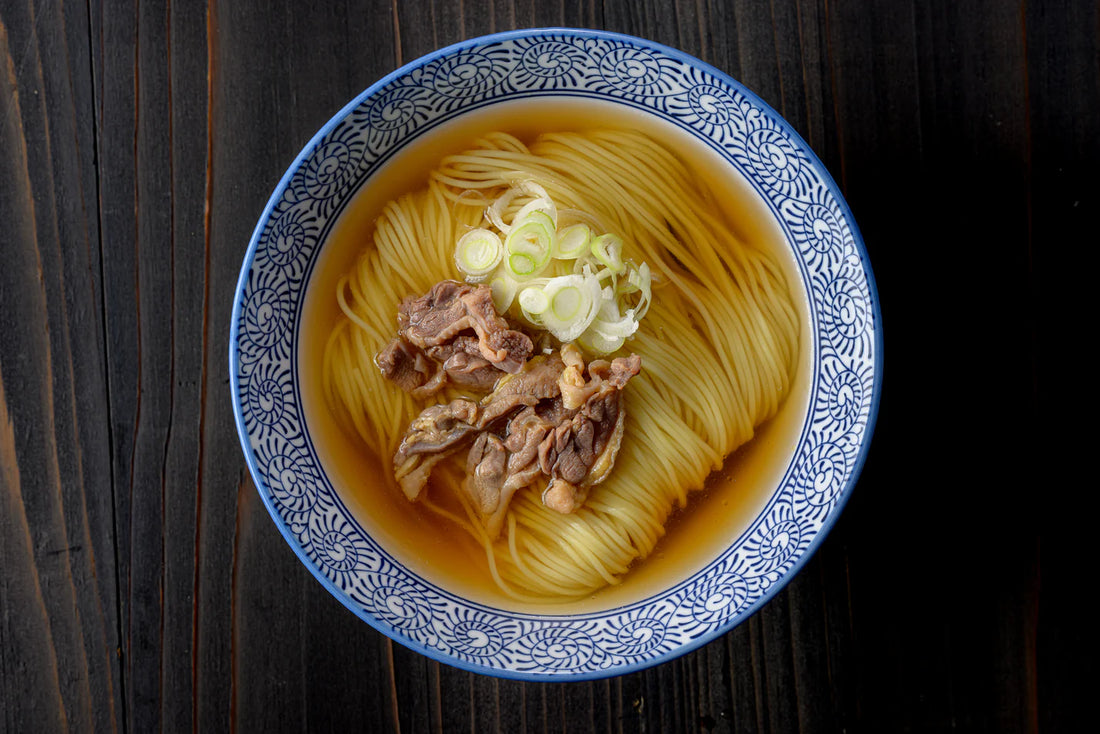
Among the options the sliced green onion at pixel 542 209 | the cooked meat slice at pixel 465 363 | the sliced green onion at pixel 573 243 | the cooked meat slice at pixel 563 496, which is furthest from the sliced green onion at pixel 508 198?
the cooked meat slice at pixel 563 496

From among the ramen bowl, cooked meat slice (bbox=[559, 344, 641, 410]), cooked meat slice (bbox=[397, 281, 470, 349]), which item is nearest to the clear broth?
the ramen bowl

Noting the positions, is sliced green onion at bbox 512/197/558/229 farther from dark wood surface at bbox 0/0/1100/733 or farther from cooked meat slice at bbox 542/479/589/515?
cooked meat slice at bbox 542/479/589/515

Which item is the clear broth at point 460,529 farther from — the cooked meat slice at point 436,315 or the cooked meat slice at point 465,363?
the cooked meat slice at point 465,363

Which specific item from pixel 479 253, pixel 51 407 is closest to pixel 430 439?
pixel 479 253

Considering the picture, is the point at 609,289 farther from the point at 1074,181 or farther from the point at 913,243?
the point at 1074,181

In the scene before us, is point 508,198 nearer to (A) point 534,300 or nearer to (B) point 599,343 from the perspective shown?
(A) point 534,300
